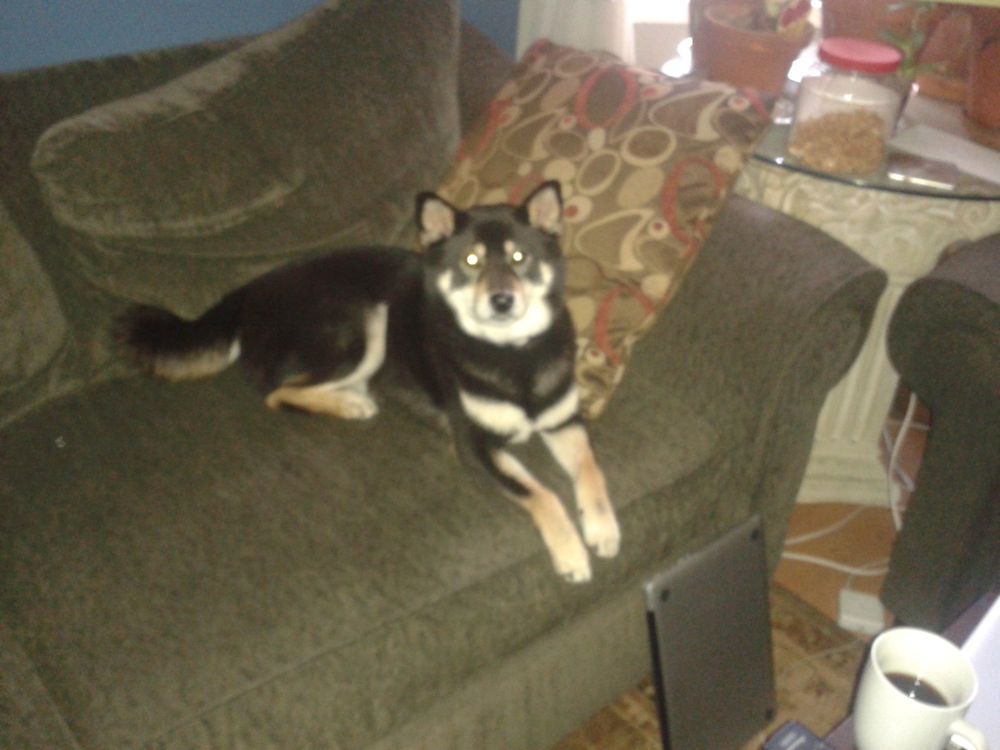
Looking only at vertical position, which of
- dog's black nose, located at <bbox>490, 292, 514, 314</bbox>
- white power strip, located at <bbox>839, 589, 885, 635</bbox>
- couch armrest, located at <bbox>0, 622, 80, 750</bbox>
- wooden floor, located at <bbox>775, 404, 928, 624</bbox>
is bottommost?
wooden floor, located at <bbox>775, 404, 928, 624</bbox>

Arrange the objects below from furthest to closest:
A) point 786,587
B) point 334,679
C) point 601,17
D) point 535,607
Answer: point 601,17, point 786,587, point 535,607, point 334,679

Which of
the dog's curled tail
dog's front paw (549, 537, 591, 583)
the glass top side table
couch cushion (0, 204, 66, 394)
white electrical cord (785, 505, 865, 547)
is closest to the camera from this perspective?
dog's front paw (549, 537, 591, 583)

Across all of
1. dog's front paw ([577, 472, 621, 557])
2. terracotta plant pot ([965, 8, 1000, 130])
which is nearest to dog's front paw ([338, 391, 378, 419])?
dog's front paw ([577, 472, 621, 557])

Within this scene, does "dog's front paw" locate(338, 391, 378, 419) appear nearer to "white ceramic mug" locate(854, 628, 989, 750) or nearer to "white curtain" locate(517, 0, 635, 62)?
"white ceramic mug" locate(854, 628, 989, 750)

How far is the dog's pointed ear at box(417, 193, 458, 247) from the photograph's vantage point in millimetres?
1344

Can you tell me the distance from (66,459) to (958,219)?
1713 millimetres

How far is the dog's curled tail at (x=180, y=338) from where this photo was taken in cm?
152

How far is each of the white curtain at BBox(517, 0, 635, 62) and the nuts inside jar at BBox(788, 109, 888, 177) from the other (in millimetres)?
693

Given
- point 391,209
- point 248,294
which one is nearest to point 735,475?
point 391,209

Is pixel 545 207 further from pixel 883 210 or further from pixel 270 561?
pixel 883 210

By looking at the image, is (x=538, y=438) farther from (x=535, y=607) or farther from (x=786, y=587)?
(x=786, y=587)

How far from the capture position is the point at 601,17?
2.16m

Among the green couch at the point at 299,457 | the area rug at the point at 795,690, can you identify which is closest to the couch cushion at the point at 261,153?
the green couch at the point at 299,457

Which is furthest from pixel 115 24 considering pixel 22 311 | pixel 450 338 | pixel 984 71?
pixel 984 71
